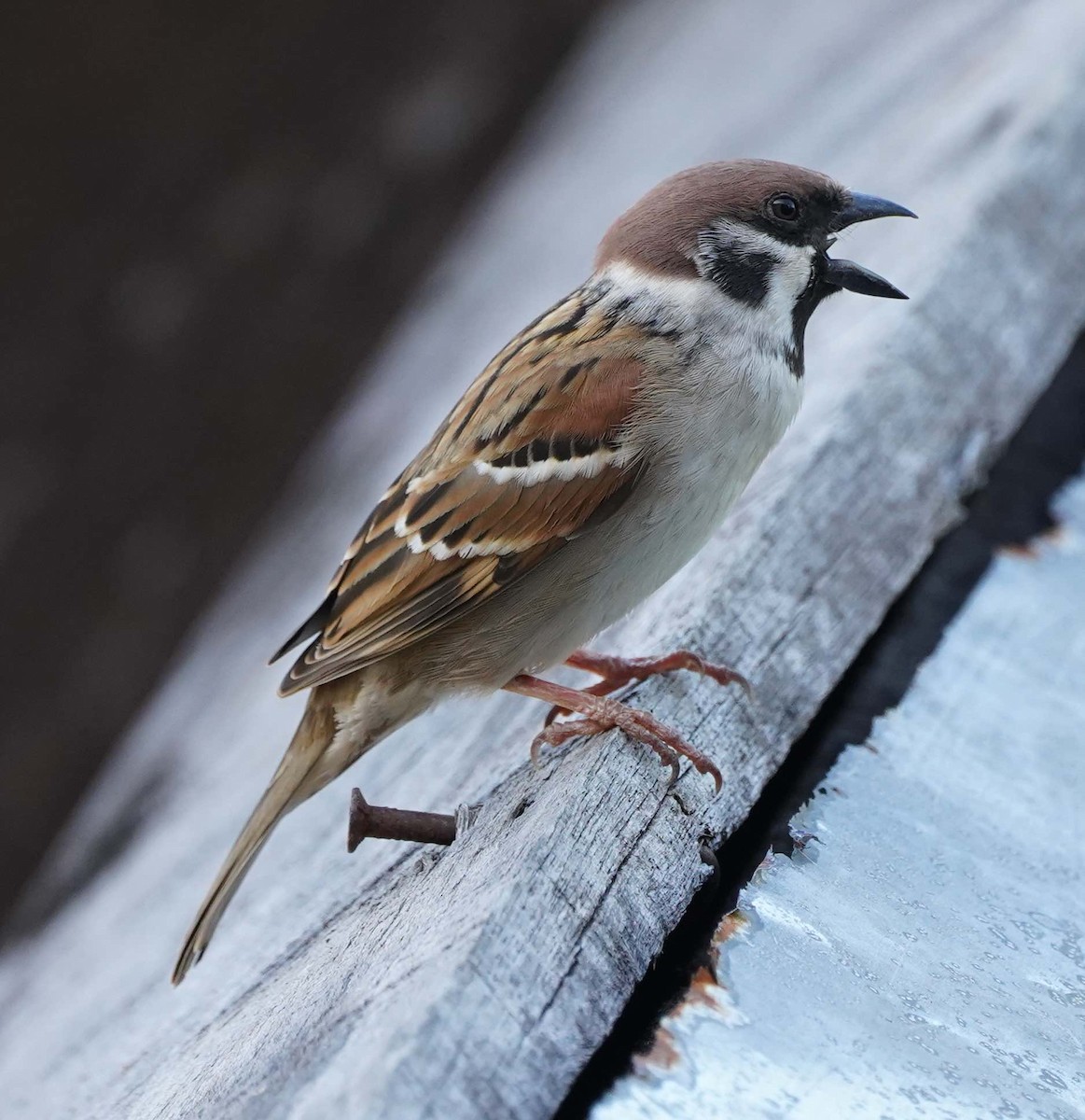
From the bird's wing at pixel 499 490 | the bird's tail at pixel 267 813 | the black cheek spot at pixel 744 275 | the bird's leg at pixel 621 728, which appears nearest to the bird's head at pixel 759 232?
the black cheek spot at pixel 744 275

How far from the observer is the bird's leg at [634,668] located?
66.5 inches

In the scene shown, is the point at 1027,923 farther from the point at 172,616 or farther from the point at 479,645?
the point at 172,616

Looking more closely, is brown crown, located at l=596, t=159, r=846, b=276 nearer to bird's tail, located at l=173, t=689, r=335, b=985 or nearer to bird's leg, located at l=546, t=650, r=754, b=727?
bird's leg, located at l=546, t=650, r=754, b=727

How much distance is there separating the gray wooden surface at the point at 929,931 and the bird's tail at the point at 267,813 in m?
0.80

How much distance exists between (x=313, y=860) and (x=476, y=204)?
4.28 meters

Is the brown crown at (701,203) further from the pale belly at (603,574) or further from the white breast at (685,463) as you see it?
the pale belly at (603,574)

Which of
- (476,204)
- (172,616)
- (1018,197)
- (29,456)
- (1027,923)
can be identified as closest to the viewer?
(1027,923)

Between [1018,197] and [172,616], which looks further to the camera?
[172,616]

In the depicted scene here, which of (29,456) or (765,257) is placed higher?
(765,257)

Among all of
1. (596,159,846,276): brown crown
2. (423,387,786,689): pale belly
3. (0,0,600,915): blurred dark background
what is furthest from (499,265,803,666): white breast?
(0,0,600,915): blurred dark background

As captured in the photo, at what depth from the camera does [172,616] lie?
4922 mm

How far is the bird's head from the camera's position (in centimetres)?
214

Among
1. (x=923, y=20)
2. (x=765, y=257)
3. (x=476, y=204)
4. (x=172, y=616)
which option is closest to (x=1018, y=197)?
(x=765, y=257)

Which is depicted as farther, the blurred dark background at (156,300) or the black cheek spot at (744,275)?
the blurred dark background at (156,300)
